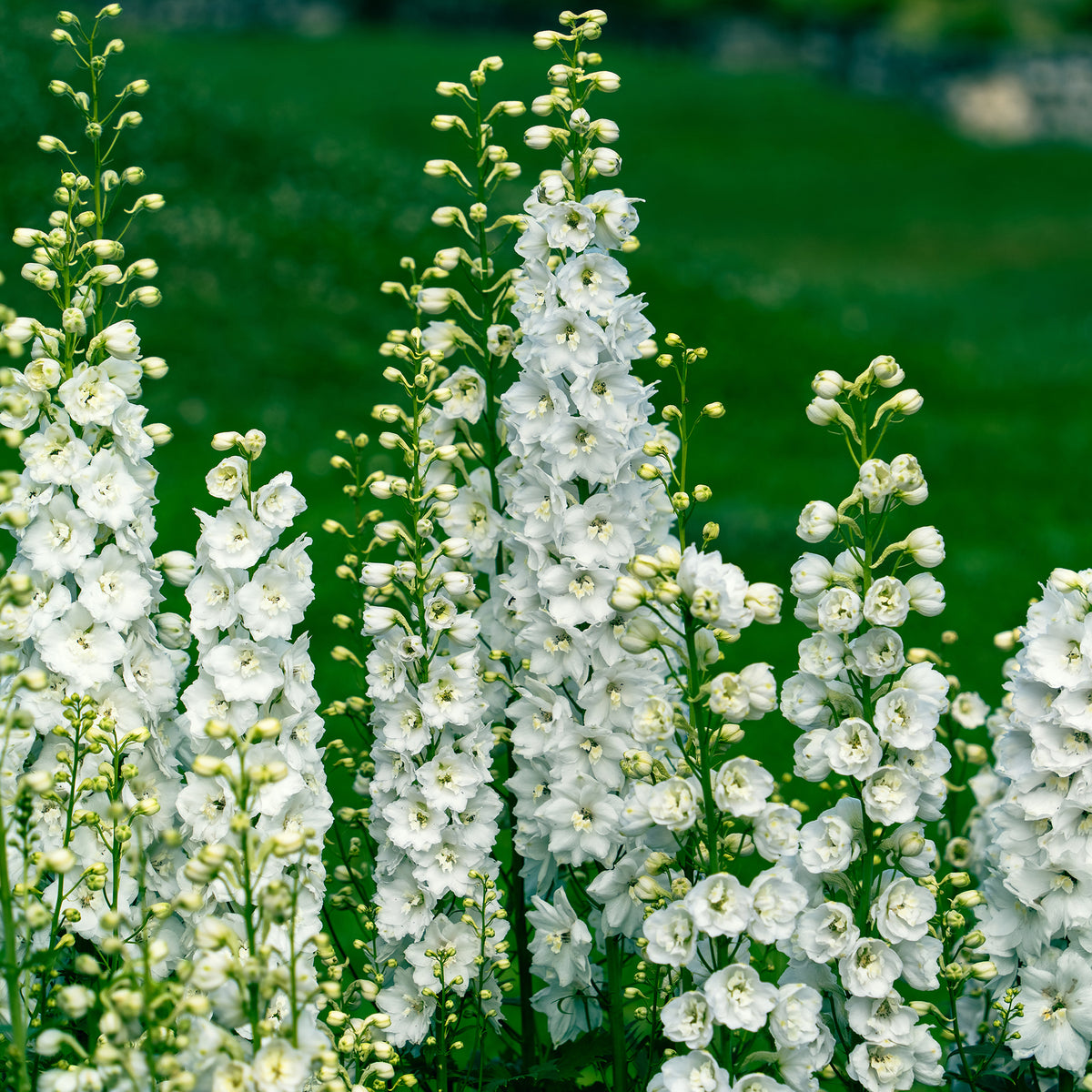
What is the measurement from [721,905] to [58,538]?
1.67m

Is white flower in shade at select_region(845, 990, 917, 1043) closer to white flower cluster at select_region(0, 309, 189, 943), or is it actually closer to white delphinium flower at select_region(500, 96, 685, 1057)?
white delphinium flower at select_region(500, 96, 685, 1057)

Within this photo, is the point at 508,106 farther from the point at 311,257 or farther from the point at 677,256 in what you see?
the point at 677,256

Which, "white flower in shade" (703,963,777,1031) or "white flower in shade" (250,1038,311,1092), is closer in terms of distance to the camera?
"white flower in shade" (250,1038,311,1092)

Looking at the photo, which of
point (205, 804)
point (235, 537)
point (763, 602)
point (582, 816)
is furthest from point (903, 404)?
point (205, 804)

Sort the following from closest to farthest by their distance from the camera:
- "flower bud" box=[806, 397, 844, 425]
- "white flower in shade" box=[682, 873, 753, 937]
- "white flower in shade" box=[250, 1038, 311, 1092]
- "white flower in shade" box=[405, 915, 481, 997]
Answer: "white flower in shade" box=[250, 1038, 311, 1092] → "white flower in shade" box=[682, 873, 753, 937] → "flower bud" box=[806, 397, 844, 425] → "white flower in shade" box=[405, 915, 481, 997]

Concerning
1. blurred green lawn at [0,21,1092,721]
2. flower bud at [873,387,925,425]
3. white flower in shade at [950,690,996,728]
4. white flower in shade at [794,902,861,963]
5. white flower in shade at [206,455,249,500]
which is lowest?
white flower in shade at [794,902,861,963]

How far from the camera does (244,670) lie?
3.19 m

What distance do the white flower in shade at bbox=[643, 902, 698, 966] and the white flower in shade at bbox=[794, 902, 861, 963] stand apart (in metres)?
0.33

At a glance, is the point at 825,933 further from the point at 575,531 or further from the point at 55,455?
the point at 55,455

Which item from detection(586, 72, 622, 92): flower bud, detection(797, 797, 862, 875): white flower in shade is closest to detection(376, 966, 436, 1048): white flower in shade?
detection(797, 797, 862, 875): white flower in shade

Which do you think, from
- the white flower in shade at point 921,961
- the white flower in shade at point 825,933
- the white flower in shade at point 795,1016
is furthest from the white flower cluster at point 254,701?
the white flower in shade at point 921,961

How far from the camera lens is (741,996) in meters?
2.86

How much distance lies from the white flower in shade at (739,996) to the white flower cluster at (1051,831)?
2.57 feet

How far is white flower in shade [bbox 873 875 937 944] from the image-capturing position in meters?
3.13
